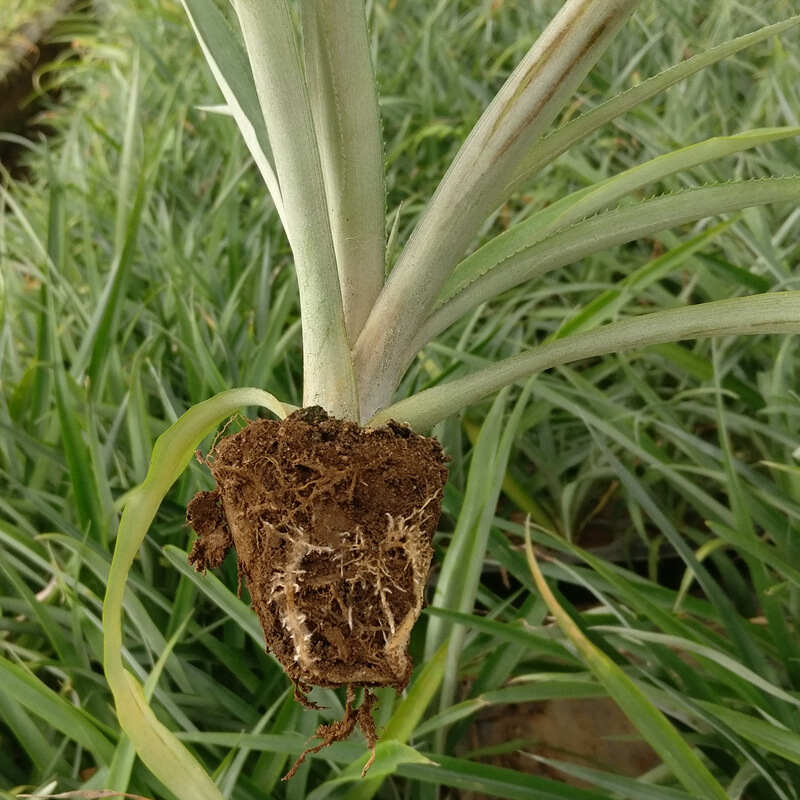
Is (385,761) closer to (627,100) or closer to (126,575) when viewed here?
(126,575)

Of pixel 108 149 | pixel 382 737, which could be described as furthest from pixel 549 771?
pixel 108 149

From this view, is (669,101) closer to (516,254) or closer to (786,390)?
(786,390)

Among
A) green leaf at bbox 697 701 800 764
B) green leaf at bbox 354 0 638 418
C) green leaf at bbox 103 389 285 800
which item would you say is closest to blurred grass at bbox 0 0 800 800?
green leaf at bbox 697 701 800 764

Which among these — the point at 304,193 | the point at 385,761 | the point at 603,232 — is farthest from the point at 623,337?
the point at 385,761

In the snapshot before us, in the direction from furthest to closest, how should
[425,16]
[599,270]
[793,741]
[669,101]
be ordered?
[425,16], [669,101], [599,270], [793,741]

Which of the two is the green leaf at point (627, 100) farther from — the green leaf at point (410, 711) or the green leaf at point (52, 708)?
the green leaf at point (52, 708)

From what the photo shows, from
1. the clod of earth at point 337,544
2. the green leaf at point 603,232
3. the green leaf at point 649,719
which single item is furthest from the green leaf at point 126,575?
the green leaf at point 649,719
